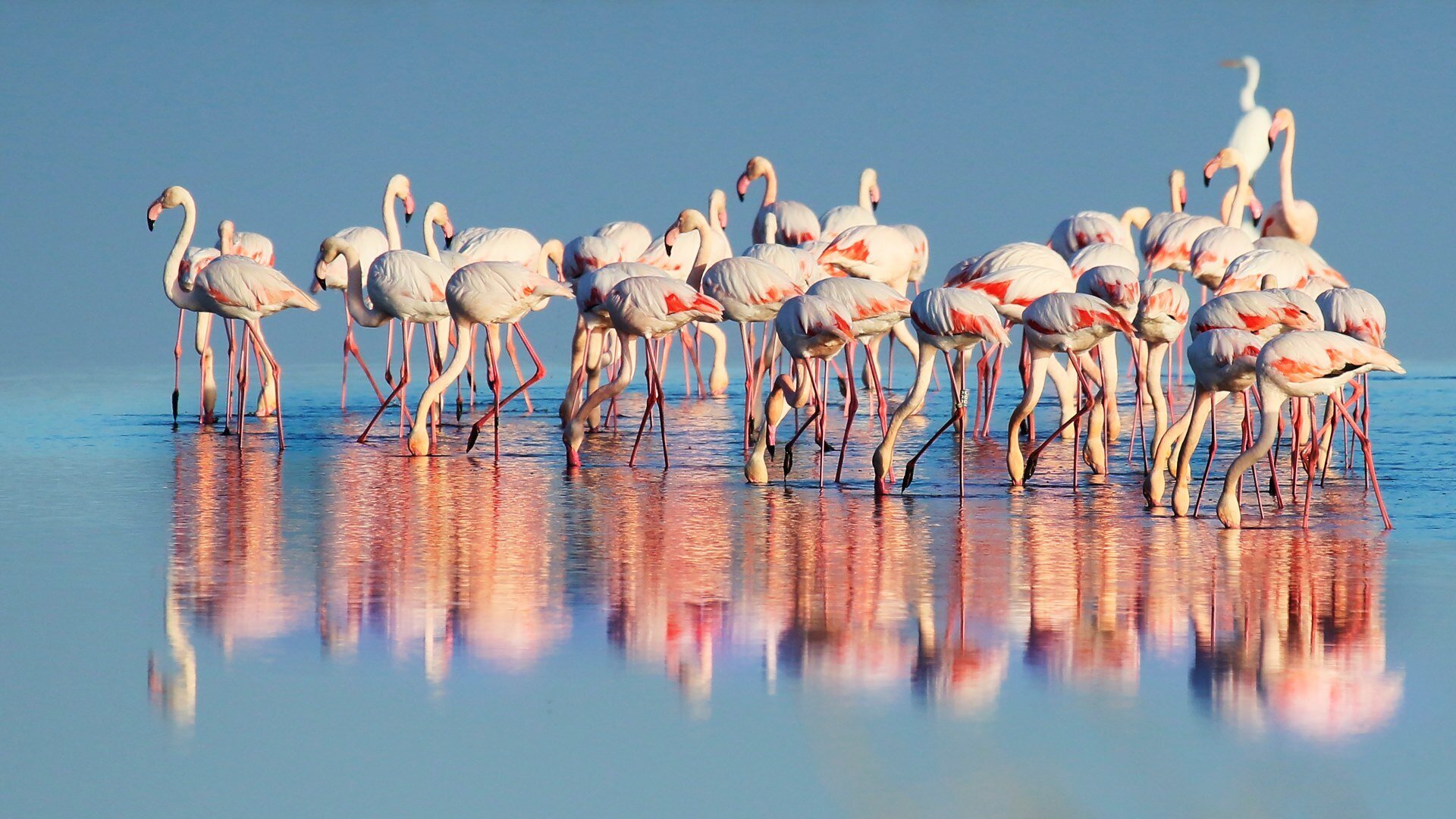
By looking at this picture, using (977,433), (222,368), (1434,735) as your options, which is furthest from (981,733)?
(222,368)

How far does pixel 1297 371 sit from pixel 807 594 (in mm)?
2717

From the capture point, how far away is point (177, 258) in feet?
44.6

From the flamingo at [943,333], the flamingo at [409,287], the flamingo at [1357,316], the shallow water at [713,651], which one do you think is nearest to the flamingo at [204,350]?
the flamingo at [409,287]

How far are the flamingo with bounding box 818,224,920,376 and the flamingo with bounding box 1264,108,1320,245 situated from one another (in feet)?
13.5

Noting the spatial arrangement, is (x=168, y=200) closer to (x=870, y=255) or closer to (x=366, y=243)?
(x=366, y=243)

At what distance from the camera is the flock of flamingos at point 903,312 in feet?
30.5

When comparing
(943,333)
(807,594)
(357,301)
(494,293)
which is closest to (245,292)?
(357,301)

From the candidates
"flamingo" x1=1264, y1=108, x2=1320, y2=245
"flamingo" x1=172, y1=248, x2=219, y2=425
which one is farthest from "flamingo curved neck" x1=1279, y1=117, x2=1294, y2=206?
"flamingo" x1=172, y1=248, x2=219, y2=425

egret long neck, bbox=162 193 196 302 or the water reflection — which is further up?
egret long neck, bbox=162 193 196 302

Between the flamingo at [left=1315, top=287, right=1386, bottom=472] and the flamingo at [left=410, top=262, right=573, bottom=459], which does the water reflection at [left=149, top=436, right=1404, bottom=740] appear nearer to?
the flamingo at [left=1315, top=287, right=1386, bottom=472]

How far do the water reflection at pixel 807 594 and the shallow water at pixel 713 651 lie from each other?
0.07ft

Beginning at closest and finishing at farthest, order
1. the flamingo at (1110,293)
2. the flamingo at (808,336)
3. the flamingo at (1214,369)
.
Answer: the flamingo at (1214,369), the flamingo at (808,336), the flamingo at (1110,293)

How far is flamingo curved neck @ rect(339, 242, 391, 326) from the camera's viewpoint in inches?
497

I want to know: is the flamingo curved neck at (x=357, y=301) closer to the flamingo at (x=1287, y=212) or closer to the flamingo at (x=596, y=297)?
the flamingo at (x=596, y=297)
